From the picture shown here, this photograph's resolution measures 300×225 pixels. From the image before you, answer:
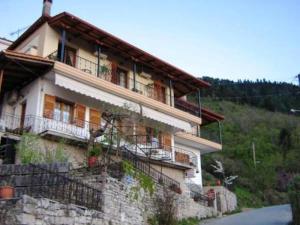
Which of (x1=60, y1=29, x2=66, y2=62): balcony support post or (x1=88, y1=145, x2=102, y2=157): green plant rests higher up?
(x1=60, y1=29, x2=66, y2=62): balcony support post

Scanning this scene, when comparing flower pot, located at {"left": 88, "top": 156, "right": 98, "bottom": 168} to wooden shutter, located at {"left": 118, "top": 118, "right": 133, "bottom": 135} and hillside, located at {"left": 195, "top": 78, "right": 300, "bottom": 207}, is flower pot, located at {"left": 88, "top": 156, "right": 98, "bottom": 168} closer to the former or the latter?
wooden shutter, located at {"left": 118, "top": 118, "right": 133, "bottom": 135}

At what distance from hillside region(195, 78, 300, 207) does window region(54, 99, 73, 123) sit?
18.3 m

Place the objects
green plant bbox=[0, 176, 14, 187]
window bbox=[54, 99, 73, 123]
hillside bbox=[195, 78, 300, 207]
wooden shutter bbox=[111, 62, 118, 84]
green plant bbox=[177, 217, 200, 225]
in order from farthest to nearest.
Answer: hillside bbox=[195, 78, 300, 207]
wooden shutter bbox=[111, 62, 118, 84]
window bbox=[54, 99, 73, 123]
green plant bbox=[177, 217, 200, 225]
green plant bbox=[0, 176, 14, 187]

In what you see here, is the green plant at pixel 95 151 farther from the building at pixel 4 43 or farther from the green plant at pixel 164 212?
the building at pixel 4 43

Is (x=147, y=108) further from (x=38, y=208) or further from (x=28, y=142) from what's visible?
(x=38, y=208)

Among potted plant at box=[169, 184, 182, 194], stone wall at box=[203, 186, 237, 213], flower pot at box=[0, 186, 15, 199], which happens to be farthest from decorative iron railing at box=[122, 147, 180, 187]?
flower pot at box=[0, 186, 15, 199]

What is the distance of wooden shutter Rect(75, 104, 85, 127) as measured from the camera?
20797 millimetres

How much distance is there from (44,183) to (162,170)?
12628 mm

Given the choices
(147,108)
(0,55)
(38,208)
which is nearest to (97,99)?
(147,108)

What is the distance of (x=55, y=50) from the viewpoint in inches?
845

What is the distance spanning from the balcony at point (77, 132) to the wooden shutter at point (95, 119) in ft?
0.23

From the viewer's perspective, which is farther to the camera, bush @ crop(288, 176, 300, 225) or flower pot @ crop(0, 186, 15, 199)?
bush @ crop(288, 176, 300, 225)

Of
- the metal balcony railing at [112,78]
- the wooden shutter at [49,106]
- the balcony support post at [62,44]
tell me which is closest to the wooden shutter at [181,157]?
the metal balcony railing at [112,78]

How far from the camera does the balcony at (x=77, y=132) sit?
1891 centimetres
